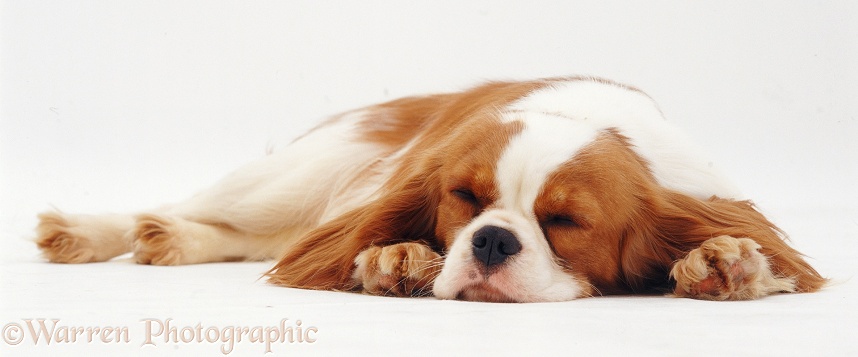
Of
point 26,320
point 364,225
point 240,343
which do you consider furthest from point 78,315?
point 364,225

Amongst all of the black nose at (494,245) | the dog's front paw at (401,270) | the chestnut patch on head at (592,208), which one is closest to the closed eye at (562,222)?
the chestnut patch on head at (592,208)

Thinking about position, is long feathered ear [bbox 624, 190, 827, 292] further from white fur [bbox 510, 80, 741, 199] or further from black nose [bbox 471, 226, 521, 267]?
black nose [bbox 471, 226, 521, 267]

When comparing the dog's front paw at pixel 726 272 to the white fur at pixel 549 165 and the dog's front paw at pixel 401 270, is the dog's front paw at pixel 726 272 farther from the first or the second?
the dog's front paw at pixel 401 270

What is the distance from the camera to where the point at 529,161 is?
11.7 ft

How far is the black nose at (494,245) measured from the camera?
338 cm

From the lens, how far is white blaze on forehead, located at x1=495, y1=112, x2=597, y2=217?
3.54 meters

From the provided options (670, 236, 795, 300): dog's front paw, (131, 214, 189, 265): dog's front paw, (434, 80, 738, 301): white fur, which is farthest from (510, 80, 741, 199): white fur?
(131, 214, 189, 265): dog's front paw

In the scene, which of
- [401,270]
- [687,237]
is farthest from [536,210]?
[687,237]

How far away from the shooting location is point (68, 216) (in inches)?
193

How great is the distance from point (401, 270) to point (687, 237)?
38.8 inches

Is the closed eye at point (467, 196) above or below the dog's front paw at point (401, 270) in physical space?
above

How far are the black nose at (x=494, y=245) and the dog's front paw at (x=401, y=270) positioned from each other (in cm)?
23

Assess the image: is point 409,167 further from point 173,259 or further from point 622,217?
point 173,259

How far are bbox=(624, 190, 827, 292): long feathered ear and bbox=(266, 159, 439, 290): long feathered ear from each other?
727 millimetres
